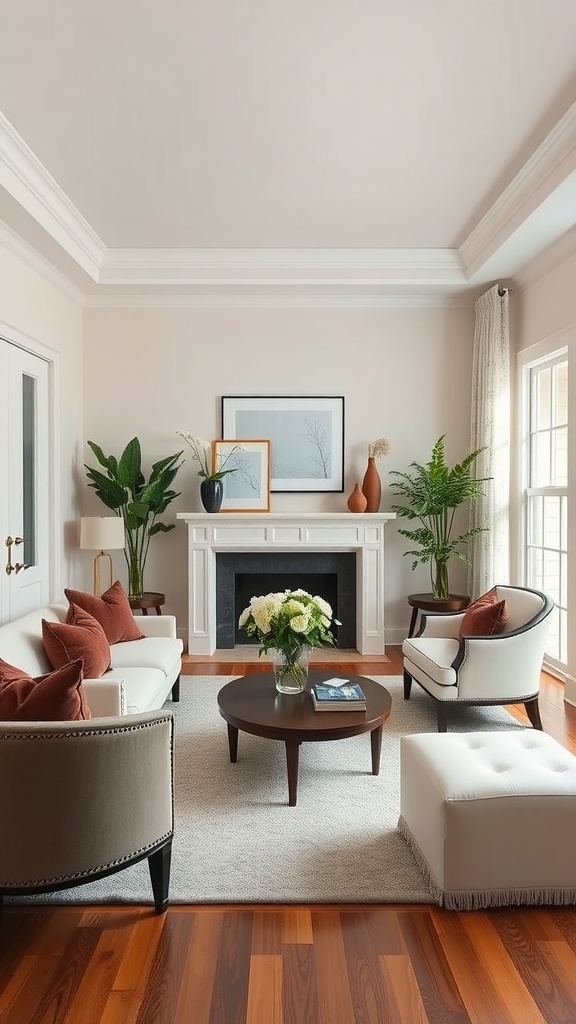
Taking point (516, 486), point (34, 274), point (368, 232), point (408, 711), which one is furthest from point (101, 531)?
point (516, 486)

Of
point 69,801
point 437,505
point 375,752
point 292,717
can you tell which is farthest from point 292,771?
point 437,505

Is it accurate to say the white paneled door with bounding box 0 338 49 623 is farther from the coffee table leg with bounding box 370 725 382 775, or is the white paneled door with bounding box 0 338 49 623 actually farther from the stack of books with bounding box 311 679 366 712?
the coffee table leg with bounding box 370 725 382 775

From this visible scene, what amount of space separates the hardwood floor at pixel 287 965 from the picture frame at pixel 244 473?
3.78 m

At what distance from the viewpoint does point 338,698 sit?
120 inches

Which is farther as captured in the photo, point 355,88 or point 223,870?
point 355,88

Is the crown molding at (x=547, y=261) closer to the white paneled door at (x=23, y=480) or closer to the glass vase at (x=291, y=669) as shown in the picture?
the glass vase at (x=291, y=669)

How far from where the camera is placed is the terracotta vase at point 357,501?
5.53 metres

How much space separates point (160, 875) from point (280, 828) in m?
0.66

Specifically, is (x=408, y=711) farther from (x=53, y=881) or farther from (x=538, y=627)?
(x=53, y=881)

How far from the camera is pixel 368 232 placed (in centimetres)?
479

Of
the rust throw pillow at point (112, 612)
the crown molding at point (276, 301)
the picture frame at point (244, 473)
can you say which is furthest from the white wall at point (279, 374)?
the rust throw pillow at point (112, 612)

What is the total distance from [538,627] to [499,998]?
84.8 inches

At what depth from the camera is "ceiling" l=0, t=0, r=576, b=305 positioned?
104 inches

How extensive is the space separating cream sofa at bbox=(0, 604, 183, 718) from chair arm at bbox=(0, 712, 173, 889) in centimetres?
74
